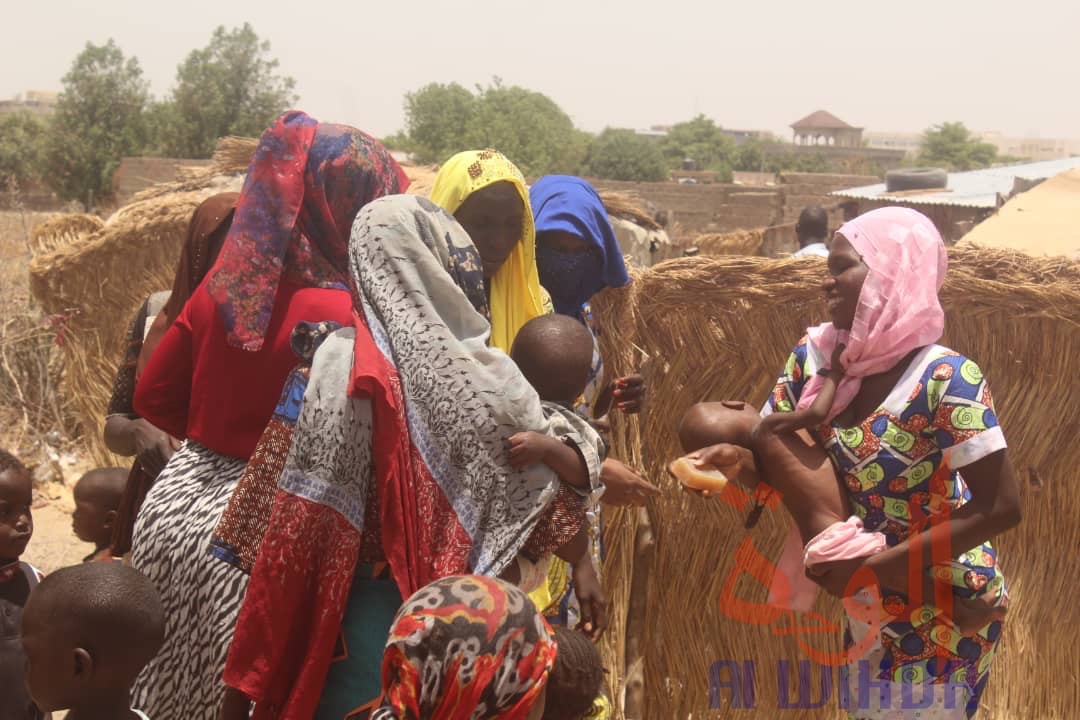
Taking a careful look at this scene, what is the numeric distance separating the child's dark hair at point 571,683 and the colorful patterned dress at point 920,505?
97cm

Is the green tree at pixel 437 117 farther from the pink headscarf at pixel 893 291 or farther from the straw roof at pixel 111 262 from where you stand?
the pink headscarf at pixel 893 291

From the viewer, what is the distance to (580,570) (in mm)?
A: 2506

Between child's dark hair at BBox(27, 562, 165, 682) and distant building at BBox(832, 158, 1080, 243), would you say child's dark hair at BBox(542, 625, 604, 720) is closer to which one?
child's dark hair at BBox(27, 562, 165, 682)

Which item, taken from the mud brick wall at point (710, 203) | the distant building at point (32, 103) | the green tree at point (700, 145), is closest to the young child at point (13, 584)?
the mud brick wall at point (710, 203)

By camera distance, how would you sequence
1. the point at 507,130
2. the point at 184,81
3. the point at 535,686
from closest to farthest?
1. the point at 535,686
2. the point at 184,81
3. the point at 507,130

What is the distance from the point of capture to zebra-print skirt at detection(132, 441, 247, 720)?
2.38m

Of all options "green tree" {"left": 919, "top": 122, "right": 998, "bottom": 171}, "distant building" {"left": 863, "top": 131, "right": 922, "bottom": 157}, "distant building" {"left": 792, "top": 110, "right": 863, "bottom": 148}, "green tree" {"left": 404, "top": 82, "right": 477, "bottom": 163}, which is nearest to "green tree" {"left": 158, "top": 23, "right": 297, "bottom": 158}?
"green tree" {"left": 404, "top": 82, "right": 477, "bottom": 163}

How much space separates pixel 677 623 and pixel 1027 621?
1.32 m

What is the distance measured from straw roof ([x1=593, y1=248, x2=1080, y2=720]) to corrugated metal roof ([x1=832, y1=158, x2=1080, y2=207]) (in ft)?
25.3

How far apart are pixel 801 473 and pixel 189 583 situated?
150 cm

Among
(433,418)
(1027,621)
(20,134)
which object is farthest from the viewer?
(20,134)

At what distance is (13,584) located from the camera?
2.80 meters

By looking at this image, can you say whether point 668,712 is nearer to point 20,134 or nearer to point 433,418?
point 433,418

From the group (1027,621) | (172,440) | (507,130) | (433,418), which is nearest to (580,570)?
(433,418)
